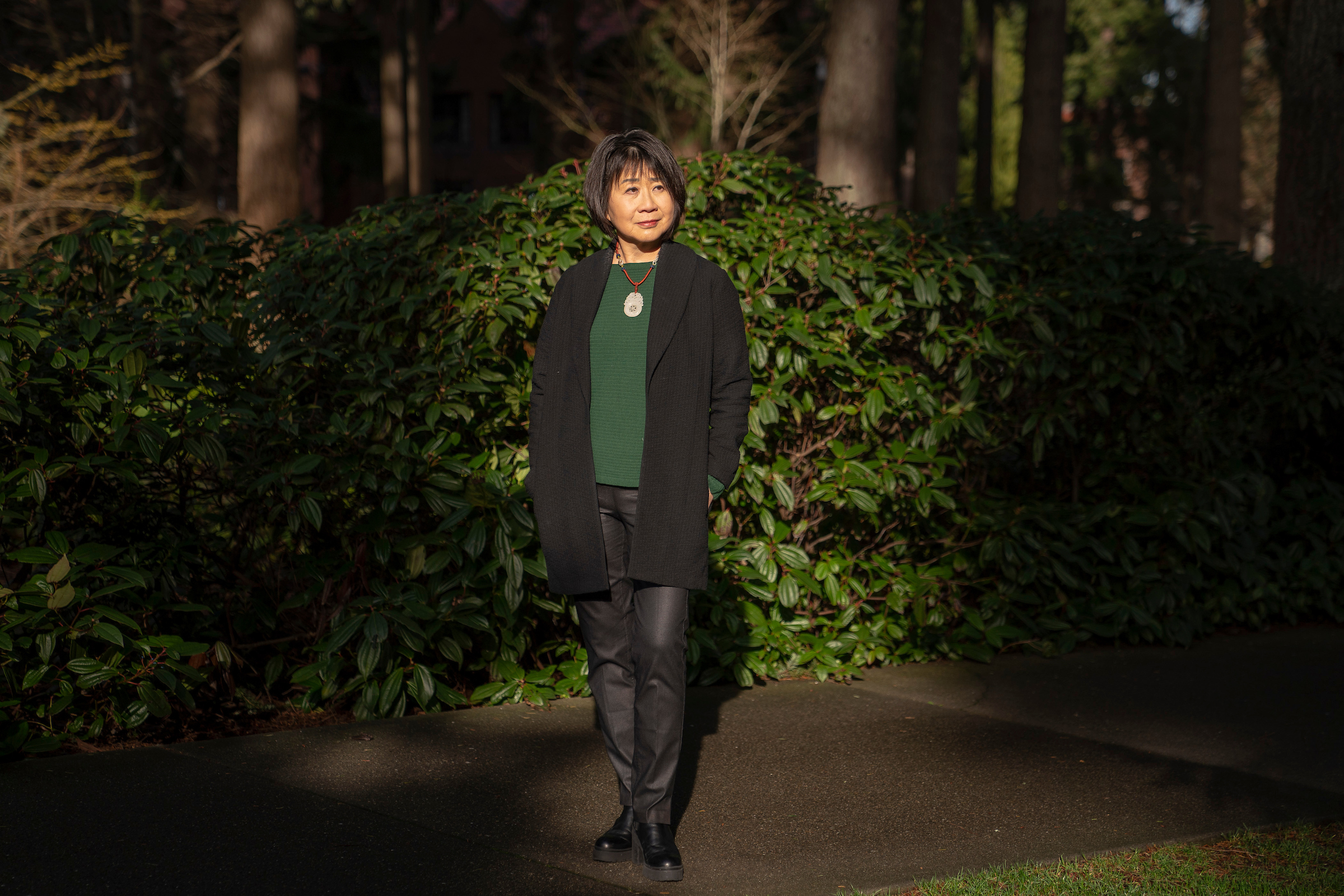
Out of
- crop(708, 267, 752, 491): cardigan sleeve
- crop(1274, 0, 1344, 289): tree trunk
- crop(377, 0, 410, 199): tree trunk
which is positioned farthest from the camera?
crop(377, 0, 410, 199): tree trunk

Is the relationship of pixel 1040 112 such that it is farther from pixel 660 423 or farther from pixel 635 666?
pixel 635 666

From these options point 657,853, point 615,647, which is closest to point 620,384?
point 615,647

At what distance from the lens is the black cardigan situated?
3301 millimetres

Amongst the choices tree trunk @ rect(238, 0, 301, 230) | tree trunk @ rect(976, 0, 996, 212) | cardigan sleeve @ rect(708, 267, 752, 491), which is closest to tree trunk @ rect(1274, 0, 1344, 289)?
cardigan sleeve @ rect(708, 267, 752, 491)

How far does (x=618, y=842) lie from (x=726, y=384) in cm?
135

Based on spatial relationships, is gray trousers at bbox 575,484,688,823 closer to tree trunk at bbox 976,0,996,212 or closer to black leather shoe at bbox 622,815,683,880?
black leather shoe at bbox 622,815,683,880

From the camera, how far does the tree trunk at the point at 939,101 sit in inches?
683

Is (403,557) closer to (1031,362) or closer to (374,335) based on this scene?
(374,335)

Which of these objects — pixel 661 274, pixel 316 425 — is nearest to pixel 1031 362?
pixel 661 274

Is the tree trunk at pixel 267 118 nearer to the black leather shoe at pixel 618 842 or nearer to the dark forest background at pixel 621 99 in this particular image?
the dark forest background at pixel 621 99

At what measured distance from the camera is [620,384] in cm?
339

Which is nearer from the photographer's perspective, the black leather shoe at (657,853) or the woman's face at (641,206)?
the black leather shoe at (657,853)

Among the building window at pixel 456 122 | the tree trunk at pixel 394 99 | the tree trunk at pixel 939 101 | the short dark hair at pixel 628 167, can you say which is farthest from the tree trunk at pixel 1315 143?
the building window at pixel 456 122

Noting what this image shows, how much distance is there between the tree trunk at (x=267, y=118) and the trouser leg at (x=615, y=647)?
34.0 feet
